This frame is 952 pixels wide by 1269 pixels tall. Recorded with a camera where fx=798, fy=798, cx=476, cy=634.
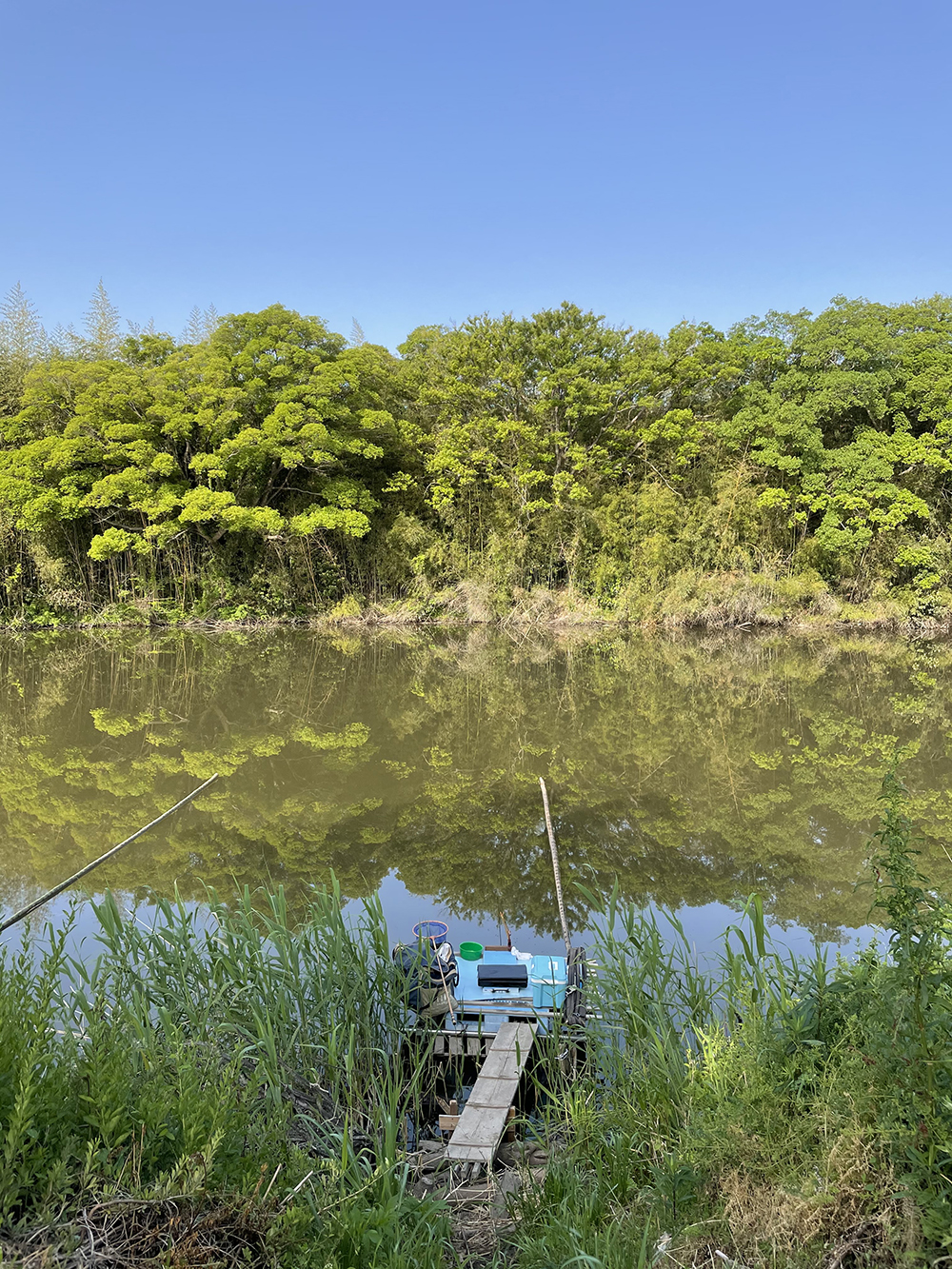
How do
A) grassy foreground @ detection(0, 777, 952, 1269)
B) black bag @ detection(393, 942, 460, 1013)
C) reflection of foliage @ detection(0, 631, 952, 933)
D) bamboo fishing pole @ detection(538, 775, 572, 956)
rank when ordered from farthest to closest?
reflection of foliage @ detection(0, 631, 952, 933) → bamboo fishing pole @ detection(538, 775, 572, 956) → black bag @ detection(393, 942, 460, 1013) → grassy foreground @ detection(0, 777, 952, 1269)

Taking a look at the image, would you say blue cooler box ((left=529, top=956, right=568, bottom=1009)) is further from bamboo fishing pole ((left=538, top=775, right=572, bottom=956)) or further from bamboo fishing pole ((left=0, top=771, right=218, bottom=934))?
bamboo fishing pole ((left=0, top=771, right=218, bottom=934))

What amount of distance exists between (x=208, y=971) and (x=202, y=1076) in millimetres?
1152

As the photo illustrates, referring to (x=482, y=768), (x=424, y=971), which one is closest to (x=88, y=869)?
(x=424, y=971)

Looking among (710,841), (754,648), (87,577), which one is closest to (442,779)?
(710,841)

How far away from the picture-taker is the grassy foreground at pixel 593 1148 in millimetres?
1509

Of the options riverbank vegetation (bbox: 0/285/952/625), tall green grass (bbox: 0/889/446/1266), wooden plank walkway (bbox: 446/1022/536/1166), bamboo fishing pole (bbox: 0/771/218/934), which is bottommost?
wooden plank walkway (bbox: 446/1022/536/1166)

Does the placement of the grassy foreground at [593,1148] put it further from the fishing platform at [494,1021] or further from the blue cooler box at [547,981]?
the blue cooler box at [547,981]

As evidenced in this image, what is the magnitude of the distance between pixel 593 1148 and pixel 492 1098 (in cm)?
62

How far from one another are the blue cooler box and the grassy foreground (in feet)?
2.65

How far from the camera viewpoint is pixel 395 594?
1997cm

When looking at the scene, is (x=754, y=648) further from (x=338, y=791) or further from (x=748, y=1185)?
(x=748, y=1185)

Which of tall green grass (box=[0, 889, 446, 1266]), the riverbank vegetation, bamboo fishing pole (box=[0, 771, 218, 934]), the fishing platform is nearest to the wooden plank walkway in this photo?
the fishing platform

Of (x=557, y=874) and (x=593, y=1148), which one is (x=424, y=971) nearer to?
(x=593, y=1148)

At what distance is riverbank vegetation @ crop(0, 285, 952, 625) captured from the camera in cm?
1652
